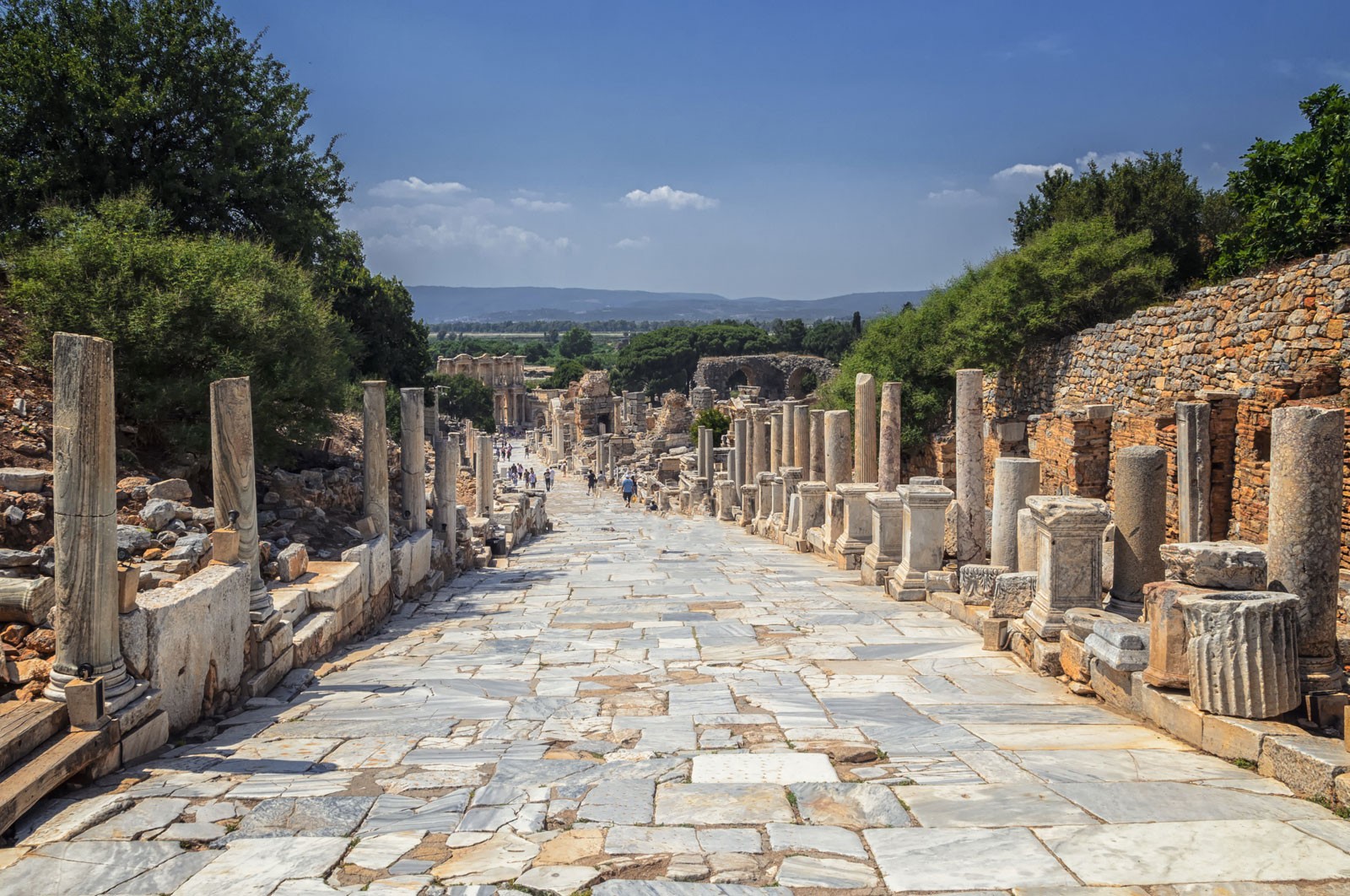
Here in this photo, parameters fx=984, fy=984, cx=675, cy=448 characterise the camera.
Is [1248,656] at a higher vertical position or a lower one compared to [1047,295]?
lower

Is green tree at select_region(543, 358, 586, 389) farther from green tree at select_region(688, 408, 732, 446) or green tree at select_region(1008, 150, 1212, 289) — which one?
green tree at select_region(1008, 150, 1212, 289)

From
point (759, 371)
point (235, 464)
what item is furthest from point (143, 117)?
point (759, 371)

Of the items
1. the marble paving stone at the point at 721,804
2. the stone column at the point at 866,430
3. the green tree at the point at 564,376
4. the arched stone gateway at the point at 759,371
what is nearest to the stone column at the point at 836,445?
the stone column at the point at 866,430

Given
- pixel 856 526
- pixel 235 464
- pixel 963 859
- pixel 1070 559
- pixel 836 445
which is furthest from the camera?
pixel 836 445

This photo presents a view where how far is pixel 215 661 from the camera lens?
6.98 metres

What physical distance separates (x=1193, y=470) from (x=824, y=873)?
1009cm

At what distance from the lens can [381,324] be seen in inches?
1335

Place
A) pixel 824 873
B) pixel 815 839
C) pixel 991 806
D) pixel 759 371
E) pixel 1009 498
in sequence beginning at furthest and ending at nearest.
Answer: pixel 759 371 → pixel 1009 498 → pixel 991 806 → pixel 815 839 → pixel 824 873

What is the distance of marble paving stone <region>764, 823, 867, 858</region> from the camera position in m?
4.32

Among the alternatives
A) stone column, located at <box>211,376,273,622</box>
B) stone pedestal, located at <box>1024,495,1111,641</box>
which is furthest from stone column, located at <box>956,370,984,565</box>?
stone column, located at <box>211,376,273,622</box>

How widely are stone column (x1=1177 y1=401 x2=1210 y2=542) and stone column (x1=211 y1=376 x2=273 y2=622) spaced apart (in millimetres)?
10337

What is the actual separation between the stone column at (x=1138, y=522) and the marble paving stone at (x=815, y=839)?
13.4ft

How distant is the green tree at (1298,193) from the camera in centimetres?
1598

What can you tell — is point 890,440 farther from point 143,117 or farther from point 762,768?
point 143,117
